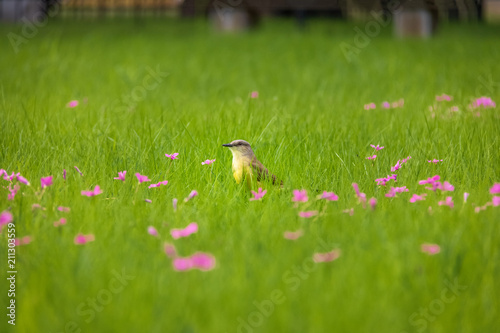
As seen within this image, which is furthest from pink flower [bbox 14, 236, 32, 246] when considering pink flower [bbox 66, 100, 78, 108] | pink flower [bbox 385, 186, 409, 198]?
pink flower [bbox 66, 100, 78, 108]

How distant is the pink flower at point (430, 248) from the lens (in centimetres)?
225

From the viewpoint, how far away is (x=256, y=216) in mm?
2732

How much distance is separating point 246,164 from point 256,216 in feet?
1.40

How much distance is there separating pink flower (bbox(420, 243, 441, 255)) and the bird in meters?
1.00

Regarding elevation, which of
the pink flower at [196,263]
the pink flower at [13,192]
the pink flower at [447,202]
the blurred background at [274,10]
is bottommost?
the blurred background at [274,10]

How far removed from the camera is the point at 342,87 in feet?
22.6

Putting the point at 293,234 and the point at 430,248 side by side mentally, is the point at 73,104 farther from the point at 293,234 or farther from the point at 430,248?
the point at 430,248

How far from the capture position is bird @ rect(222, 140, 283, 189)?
10.1 ft

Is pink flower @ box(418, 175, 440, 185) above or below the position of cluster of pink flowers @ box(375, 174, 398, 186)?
above

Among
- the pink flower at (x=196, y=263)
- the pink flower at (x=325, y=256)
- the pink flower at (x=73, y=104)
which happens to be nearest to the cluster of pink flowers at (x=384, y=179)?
the pink flower at (x=325, y=256)

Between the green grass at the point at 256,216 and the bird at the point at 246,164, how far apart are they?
0.11 m

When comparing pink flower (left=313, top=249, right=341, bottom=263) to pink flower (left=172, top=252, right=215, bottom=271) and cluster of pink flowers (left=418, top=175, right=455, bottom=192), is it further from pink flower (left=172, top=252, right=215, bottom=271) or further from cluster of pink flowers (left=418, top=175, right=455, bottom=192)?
cluster of pink flowers (left=418, top=175, right=455, bottom=192)

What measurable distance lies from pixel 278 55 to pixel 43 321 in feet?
→ 28.0

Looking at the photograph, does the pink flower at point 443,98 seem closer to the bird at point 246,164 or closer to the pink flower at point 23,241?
the bird at point 246,164
